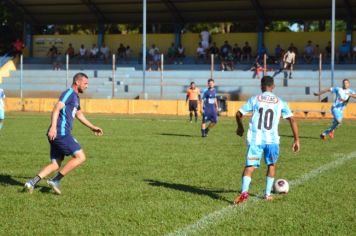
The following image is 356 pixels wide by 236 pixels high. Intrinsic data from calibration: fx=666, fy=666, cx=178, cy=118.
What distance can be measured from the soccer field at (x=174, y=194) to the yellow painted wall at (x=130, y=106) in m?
15.6

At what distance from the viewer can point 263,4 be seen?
40938 millimetres

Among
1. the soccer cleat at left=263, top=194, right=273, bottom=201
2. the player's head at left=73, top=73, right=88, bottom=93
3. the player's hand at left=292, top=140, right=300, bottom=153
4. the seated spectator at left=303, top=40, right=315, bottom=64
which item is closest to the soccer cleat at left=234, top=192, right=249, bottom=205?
the soccer cleat at left=263, top=194, right=273, bottom=201

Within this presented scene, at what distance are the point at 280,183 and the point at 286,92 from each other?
89.5ft

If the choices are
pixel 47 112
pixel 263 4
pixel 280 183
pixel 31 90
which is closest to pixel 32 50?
pixel 31 90

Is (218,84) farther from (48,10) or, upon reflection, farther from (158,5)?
(48,10)

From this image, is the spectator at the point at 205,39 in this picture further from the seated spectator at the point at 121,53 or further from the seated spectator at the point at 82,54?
the seated spectator at the point at 82,54

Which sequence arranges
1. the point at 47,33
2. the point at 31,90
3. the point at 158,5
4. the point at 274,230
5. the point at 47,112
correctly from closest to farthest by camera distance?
1. the point at 274,230
2. the point at 47,112
3. the point at 31,90
4. the point at 158,5
5. the point at 47,33

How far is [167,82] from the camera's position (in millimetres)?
39031

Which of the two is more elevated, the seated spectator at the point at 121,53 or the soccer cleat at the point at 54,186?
the seated spectator at the point at 121,53

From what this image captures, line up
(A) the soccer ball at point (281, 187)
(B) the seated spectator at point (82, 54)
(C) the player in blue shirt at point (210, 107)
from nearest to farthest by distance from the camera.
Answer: (A) the soccer ball at point (281, 187), (C) the player in blue shirt at point (210, 107), (B) the seated spectator at point (82, 54)

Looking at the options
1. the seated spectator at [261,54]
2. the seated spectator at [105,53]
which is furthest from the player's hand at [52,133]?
the seated spectator at [105,53]

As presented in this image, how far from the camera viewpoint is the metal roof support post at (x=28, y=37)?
1921 inches

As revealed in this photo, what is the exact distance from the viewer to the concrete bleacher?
3594 centimetres

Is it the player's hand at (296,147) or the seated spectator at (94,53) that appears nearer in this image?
the player's hand at (296,147)
